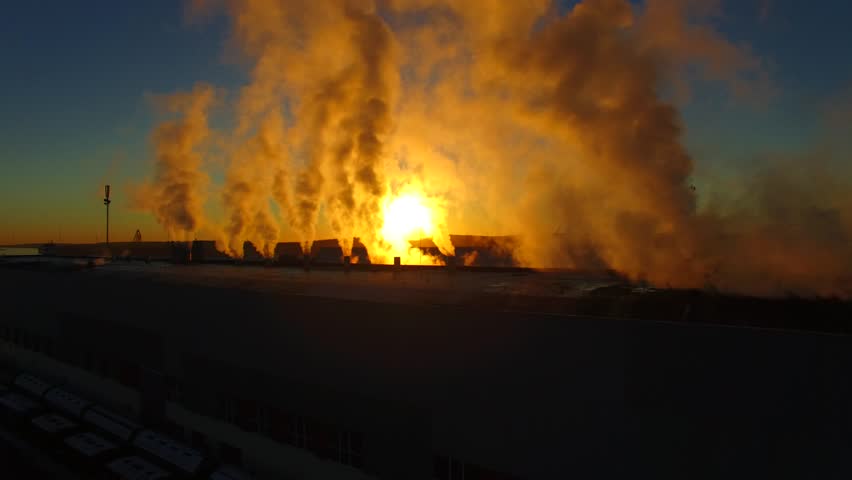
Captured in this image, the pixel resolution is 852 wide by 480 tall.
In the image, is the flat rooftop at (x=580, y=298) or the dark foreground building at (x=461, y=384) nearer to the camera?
Result: the dark foreground building at (x=461, y=384)

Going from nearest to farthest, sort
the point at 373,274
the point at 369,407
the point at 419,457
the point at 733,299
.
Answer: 1. the point at 733,299
2. the point at 419,457
3. the point at 369,407
4. the point at 373,274

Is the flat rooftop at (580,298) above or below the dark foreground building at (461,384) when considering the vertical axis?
above

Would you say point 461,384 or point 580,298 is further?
point 580,298

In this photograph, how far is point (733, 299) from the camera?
10211 mm

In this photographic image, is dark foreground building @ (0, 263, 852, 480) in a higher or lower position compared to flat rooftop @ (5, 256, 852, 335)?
lower

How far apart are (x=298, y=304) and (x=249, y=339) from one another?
2.42 m

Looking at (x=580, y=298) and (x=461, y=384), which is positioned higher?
(x=580, y=298)

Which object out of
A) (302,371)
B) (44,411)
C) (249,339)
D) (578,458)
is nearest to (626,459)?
(578,458)

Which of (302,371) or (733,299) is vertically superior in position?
(733,299)

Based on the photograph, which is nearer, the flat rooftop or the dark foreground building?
the dark foreground building

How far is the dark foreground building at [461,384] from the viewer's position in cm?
749

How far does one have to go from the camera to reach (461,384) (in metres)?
10.7

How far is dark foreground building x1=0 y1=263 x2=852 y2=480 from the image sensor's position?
295 inches

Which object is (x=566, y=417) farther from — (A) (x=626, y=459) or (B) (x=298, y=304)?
(B) (x=298, y=304)
